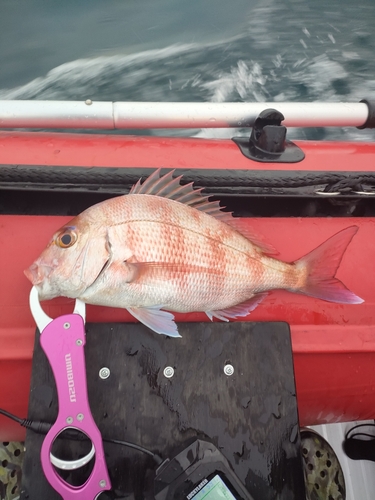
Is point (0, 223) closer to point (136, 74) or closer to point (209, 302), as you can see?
point (209, 302)

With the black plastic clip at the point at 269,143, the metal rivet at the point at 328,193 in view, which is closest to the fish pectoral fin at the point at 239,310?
the metal rivet at the point at 328,193

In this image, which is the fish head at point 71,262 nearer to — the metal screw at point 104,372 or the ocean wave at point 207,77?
the metal screw at point 104,372

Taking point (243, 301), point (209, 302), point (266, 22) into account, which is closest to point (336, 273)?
point (243, 301)

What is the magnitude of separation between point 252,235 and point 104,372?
902 millimetres

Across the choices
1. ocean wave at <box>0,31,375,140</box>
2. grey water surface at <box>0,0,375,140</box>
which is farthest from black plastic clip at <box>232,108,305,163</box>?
ocean wave at <box>0,31,375,140</box>

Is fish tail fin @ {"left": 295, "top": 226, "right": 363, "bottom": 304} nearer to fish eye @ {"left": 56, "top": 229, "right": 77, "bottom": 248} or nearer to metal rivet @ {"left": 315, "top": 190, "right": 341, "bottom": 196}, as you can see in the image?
metal rivet @ {"left": 315, "top": 190, "right": 341, "bottom": 196}

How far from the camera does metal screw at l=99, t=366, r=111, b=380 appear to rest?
1.47 m

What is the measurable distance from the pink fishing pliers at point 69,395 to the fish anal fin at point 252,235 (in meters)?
0.78

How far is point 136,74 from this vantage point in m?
5.17

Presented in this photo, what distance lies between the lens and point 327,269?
1648 mm

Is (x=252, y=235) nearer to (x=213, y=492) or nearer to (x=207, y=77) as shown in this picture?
(x=213, y=492)

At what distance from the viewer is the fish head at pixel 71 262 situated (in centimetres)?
144

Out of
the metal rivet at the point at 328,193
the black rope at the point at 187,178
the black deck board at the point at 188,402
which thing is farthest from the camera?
the metal rivet at the point at 328,193

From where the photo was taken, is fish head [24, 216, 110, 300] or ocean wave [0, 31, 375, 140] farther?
ocean wave [0, 31, 375, 140]
